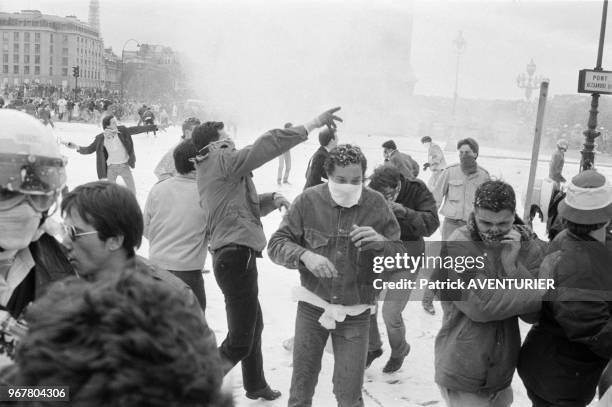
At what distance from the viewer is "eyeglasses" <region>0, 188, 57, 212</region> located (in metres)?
1.55

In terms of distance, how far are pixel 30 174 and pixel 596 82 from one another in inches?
531

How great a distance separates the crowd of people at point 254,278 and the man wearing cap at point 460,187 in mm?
1247

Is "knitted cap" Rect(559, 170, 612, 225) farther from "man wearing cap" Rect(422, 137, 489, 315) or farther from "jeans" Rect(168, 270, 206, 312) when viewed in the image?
"man wearing cap" Rect(422, 137, 489, 315)

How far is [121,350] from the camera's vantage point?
0.79m

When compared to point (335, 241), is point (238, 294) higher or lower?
lower

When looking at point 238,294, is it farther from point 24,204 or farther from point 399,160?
point 399,160

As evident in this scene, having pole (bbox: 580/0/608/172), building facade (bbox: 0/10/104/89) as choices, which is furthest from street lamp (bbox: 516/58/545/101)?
building facade (bbox: 0/10/104/89)

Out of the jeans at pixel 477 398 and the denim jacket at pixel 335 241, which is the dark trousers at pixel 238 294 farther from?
the jeans at pixel 477 398

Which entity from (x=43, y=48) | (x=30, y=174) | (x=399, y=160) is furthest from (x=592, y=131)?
(x=43, y=48)

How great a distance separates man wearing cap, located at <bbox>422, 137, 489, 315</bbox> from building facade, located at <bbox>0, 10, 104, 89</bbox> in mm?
110315

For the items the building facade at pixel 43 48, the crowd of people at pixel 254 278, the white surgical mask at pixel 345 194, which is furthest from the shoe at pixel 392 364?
the building facade at pixel 43 48

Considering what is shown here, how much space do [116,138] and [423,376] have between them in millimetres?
6255

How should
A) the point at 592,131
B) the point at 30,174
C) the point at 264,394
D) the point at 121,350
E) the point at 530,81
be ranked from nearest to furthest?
the point at 121,350, the point at 30,174, the point at 264,394, the point at 592,131, the point at 530,81

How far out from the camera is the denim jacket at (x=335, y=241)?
3.29m
